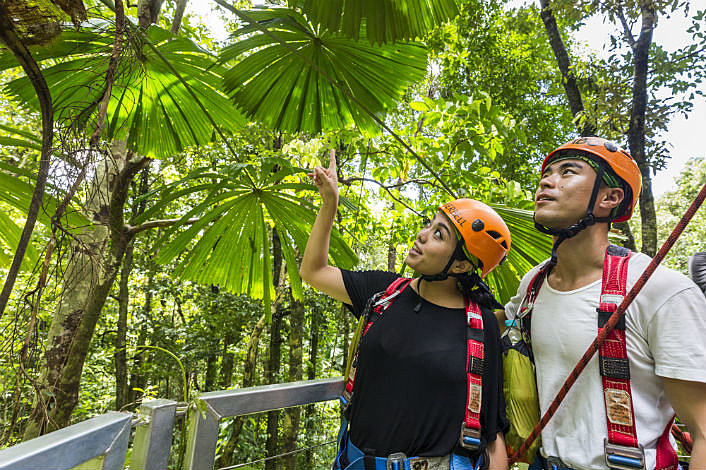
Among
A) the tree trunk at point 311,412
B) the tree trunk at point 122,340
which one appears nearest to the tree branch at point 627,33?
the tree trunk at point 311,412

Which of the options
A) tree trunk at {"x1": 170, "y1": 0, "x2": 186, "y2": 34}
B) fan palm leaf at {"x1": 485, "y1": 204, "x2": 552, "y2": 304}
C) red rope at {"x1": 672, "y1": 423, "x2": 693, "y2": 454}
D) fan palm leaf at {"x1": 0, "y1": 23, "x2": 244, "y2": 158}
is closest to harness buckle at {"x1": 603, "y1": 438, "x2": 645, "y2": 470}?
red rope at {"x1": 672, "y1": 423, "x2": 693, "y2": 454}

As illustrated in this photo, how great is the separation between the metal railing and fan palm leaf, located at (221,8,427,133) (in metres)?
1.43

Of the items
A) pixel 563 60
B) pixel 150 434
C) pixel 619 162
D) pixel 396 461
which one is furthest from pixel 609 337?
pixel 563 60

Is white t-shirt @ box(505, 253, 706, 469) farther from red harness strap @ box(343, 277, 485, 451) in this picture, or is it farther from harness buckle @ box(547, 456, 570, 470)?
red harness strap @ box(343, 277, 485, 451)

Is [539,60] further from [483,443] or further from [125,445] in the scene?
[125,445]

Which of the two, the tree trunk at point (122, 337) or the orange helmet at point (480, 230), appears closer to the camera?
the orange helmet at point (480, 230)

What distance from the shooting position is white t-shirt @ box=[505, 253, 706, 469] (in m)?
1.13

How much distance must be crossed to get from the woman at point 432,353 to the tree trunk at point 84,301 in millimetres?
1149

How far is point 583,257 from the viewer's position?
1487 mm

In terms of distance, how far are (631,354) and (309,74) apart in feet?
6.41

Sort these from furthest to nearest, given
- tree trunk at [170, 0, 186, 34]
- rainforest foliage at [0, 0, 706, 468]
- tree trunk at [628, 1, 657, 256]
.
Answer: tree trunk at [628, 1, 657, 256]
tree trunk at [170, 0, 186, 34]
rainforest foliage at [0, 0, 706, 468]

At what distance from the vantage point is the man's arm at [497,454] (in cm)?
147

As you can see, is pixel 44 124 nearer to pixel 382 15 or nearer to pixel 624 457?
pixel 382 15

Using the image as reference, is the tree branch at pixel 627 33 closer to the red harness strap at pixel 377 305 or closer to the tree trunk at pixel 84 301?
the red harness strap at pixel 377 305
